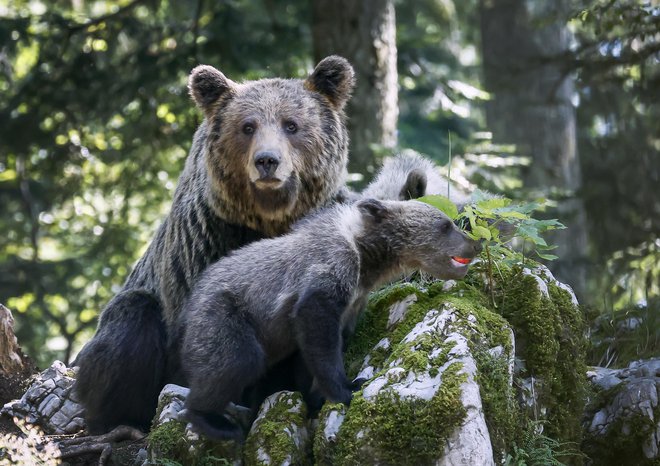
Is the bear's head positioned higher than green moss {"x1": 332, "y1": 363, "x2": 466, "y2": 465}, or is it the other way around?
the bear's head

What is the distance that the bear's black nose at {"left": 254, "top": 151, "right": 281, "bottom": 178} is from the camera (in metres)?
5.93

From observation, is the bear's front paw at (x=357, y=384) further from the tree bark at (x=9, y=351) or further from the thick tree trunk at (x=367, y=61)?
the thick tree trunk at (x=367, y=61)

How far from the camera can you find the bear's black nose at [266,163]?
5.93m

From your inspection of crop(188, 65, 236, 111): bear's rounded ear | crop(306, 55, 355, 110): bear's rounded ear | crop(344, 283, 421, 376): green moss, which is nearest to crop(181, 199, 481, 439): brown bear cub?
crop(344, 283, 421, 376): green moss

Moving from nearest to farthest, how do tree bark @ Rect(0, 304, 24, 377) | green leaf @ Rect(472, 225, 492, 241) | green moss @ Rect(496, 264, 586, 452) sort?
green leaf @ Rect(472, 225, 492, 241)
green moss @ Rect(496, 264, 586, 452)
tree bark @ Rect(0, 304, 24, 377)

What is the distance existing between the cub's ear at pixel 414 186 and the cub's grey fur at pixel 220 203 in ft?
2.14

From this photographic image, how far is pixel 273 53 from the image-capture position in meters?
14.1

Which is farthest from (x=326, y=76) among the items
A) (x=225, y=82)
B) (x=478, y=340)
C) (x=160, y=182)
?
(x=160, y=182)

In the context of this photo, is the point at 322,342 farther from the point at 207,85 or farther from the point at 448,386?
the point at 207,85

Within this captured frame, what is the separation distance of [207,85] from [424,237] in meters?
1.98

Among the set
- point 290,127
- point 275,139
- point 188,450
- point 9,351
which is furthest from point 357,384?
point 9,351

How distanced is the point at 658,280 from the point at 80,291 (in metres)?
9.59

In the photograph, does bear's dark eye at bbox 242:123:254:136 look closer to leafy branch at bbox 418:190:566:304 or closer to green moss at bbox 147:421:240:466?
leafy branch at bbox 418:190:566:304

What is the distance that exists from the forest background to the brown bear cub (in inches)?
123
